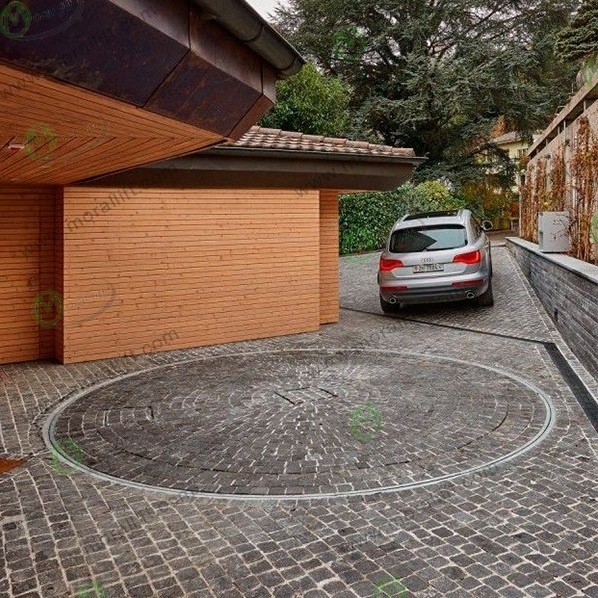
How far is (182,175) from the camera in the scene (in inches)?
344

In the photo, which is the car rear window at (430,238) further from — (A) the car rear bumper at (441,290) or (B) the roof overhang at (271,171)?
(B) the roof overhang at (271,171)

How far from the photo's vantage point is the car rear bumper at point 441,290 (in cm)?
1051

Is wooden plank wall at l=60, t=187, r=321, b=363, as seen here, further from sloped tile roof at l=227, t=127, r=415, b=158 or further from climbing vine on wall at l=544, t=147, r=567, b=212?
climbing vine on wall at l=544, t=147, r=567, b=212

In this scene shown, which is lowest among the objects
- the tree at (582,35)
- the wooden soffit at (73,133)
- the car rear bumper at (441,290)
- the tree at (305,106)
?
the car rear bumper at (441,290)

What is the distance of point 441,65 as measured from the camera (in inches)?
962

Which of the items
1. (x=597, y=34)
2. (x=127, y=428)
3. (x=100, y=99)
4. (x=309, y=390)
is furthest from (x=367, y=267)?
(x=100, y=99)

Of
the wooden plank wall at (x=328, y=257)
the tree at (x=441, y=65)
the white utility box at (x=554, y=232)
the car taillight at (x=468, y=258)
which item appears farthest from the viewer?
the tree at (x=441, y=65)

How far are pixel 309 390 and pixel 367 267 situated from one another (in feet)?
41.2

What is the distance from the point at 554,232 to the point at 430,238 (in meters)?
2.53

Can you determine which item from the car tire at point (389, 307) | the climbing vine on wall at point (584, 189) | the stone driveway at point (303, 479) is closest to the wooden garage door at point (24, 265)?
the stone driveway at point (303, 479)

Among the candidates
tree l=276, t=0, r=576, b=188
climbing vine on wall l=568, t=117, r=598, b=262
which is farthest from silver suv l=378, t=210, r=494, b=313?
tree l=276, t=0, r=576, b=188

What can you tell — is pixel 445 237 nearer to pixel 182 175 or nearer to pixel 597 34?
pixel 182 175

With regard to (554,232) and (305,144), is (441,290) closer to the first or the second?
(554,232)

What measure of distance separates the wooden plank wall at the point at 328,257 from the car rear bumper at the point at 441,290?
1.20 meters
